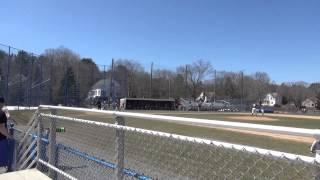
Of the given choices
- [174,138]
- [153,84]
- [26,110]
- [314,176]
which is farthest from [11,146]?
[153,84]

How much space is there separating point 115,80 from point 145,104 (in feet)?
22.1

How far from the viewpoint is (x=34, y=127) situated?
907cm

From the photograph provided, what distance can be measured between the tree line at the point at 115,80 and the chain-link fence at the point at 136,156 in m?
28.3

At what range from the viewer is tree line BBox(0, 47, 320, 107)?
1594 inches

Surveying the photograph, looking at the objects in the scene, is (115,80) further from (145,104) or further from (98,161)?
(98,161)

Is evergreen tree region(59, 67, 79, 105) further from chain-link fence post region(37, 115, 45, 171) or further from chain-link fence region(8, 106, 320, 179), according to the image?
chain-link fence post region(37, 115, 45, 171)

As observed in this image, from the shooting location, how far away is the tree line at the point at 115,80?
40500mm

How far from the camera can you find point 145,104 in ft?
261

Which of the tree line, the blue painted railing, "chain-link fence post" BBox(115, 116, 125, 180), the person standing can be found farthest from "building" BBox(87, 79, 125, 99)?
"chain-link fence post" BBox(115, 116, 125, 180)

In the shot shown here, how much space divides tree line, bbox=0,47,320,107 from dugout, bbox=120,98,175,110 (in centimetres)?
213

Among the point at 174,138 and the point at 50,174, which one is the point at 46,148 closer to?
the point at 50,174

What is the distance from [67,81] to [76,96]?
2494mm

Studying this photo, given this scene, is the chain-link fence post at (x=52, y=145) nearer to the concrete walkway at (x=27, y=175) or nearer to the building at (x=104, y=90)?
the concrete walkway at (x=27, y=175)

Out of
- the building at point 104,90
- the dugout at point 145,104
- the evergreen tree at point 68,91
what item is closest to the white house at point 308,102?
the dugout at point 145,104
